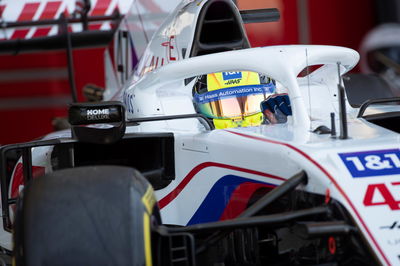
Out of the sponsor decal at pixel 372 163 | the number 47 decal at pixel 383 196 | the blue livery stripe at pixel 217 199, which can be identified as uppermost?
the sponsor decal at pixel 372 163

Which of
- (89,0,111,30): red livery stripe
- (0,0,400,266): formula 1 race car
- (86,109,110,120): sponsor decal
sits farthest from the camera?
(89,0,111,30): red livery stripe

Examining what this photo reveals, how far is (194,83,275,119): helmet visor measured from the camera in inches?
141

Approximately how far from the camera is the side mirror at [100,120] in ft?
10.2

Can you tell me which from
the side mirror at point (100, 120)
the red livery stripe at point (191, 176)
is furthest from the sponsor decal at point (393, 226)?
the side mirror at point (100, 120)

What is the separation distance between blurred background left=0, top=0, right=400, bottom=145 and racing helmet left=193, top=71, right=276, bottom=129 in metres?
2.16

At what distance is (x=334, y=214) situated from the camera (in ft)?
7.95

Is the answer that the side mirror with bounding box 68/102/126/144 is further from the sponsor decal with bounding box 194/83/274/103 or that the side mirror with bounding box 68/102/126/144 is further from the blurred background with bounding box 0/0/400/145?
the blurred background with bounding box 0/0/400/145

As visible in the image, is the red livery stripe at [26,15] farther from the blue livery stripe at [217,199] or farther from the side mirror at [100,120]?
the blue livery stripe at [217,199]

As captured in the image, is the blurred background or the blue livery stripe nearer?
the blue livery stripe

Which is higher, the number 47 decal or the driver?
the driver

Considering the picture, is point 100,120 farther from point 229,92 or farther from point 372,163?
point 372,163

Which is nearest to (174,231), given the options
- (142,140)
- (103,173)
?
(103,173)

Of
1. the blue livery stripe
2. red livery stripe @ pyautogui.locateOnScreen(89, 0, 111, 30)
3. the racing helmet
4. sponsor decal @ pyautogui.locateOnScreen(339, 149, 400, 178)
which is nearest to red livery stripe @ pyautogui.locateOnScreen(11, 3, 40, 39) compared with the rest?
red livery stripe @ pyautogui.locateOnScreen(89, 0, 111, 30)

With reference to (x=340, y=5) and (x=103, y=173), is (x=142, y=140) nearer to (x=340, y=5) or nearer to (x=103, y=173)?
(x=103, y=173)
